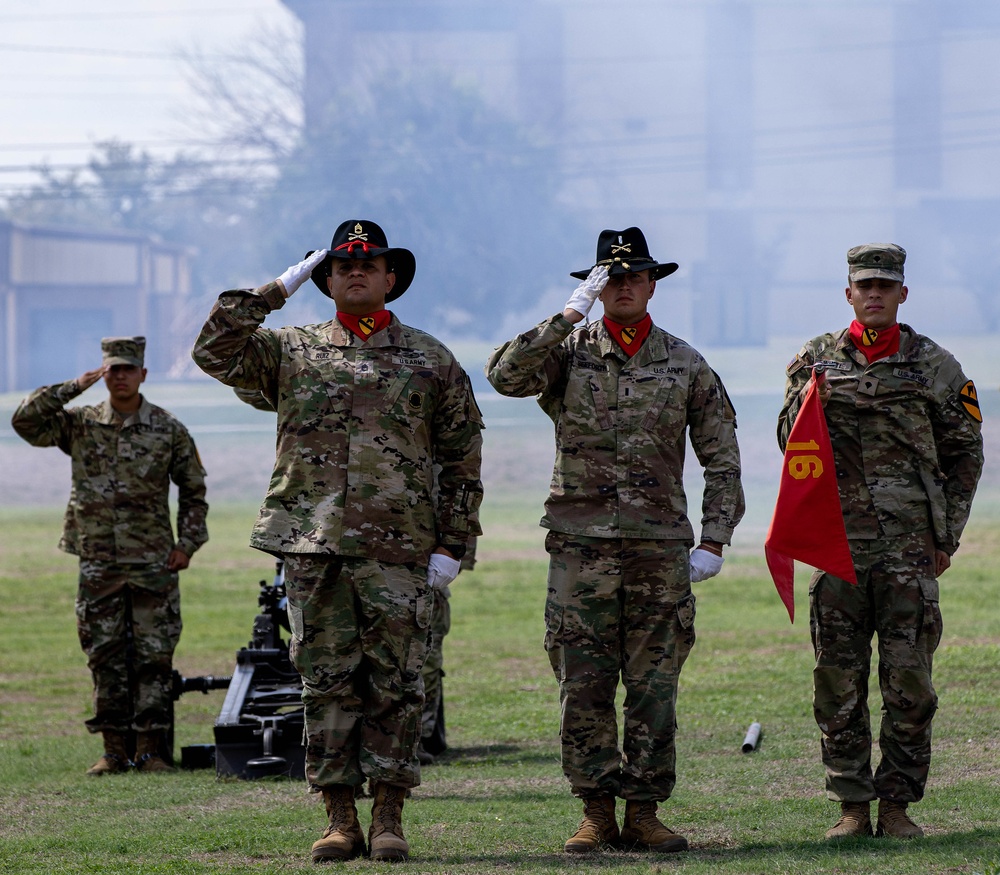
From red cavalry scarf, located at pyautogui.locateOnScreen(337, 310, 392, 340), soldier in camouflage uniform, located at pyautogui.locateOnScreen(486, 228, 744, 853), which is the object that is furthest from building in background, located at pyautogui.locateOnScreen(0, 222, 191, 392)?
soldier in camouflage uniform, located at pyautogui.locateOnScreen(486, 228, 744, 853)

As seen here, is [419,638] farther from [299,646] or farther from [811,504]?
[811,504]

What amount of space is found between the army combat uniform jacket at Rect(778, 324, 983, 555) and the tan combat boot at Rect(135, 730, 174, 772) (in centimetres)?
454

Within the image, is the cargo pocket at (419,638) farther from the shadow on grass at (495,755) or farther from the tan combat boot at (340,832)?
the shadow on grass at (495,755)

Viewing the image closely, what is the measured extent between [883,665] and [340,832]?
212 cm

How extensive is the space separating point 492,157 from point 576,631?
30072mm

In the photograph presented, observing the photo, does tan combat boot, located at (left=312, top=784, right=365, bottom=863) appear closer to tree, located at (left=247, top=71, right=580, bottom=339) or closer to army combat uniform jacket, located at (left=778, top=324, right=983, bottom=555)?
army combat uniform jacket, located at (left=778, top=324, right=983, bottom=555)

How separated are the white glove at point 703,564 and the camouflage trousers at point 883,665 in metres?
0.42

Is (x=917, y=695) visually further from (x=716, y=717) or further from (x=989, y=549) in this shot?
(x=989, y=549)

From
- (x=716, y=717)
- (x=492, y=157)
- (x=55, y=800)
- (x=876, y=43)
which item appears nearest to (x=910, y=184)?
(x=876, y=43)

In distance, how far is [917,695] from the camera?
5.64m

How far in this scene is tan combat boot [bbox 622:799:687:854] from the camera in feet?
18.0

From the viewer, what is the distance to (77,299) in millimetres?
38219

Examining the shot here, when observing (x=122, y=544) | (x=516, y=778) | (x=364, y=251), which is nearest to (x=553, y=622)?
(x=364, y=251)

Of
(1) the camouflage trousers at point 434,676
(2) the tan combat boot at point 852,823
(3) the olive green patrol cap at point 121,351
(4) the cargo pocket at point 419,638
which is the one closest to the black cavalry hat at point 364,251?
(4) the cargo pocket at point 419,638
